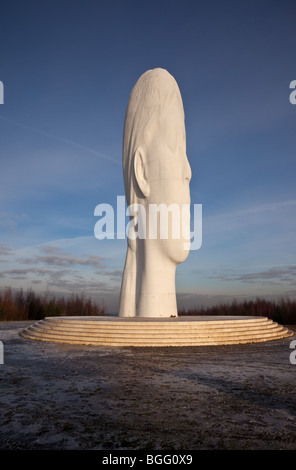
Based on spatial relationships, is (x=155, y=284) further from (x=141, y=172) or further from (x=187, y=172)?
(x=187, y=172)

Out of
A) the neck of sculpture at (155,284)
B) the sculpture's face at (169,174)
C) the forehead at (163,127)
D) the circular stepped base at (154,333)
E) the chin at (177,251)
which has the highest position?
the forehead at (163,127)

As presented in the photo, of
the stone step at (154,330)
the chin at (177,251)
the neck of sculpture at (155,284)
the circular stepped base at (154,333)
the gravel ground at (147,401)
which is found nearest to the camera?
the gravel ground at (147,401)

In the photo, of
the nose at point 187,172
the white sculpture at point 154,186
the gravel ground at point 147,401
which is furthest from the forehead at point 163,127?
the gravel ground at point 147,401

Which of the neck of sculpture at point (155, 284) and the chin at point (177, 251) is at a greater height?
the chin at point (177, 251)

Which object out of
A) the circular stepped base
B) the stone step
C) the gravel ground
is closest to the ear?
the circular stepped base

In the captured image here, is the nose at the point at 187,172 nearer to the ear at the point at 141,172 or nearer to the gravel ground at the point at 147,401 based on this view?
the ear at the point at 141,172

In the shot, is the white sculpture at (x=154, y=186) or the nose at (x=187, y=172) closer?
the white sculpture at (x=154, y=186)

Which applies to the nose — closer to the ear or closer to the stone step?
the ear

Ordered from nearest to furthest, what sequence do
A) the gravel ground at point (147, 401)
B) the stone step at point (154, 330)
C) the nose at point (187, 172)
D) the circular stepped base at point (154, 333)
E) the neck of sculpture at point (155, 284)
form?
the gravel ground at point (147, 401) < the circular stepped base at point (154, 333) < the stone step at point (154, 330) < the neck of sculpture at point (155, 284) < the nose at point (187, 172)

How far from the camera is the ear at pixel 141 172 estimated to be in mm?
13055

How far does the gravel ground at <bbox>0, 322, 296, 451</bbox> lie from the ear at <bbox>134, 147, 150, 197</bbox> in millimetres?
7226

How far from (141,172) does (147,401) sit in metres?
10.1

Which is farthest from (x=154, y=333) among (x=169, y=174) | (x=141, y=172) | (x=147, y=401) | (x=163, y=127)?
(x=163, y=127)
